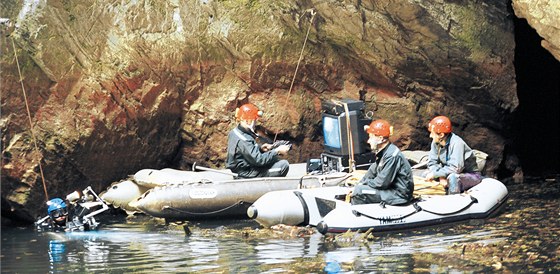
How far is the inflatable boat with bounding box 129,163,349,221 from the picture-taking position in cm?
1847

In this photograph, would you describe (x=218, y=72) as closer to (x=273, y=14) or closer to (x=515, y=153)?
(x=273, y=14)

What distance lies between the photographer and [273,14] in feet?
69.2

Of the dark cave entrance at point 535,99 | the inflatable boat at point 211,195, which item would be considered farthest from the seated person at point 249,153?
the dark cave entrance at point 535,99

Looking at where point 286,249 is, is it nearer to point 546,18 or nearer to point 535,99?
point 546,18

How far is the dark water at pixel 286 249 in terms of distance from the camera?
1466 centimetres

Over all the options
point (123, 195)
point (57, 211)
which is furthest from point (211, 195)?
point (57, 211)

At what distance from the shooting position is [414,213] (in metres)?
16.9

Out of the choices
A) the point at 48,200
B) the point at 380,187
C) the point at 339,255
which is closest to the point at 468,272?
the point at 339,255

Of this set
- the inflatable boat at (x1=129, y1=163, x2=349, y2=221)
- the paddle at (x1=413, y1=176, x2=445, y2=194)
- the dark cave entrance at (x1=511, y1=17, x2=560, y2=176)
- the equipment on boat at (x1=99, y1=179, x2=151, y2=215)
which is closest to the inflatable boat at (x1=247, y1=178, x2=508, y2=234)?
the paddle at (x1=413, y1=176, x2=445, y2=194)

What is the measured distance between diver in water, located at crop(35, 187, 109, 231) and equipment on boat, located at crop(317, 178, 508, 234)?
12.2 ft

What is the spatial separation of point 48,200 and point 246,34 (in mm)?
4453

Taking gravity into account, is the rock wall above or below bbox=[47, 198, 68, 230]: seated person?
above

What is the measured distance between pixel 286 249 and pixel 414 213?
2.02 meters

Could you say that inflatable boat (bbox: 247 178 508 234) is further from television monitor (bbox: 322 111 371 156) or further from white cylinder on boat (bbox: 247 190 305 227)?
television monitor (bbox: 322 111 371 156)
